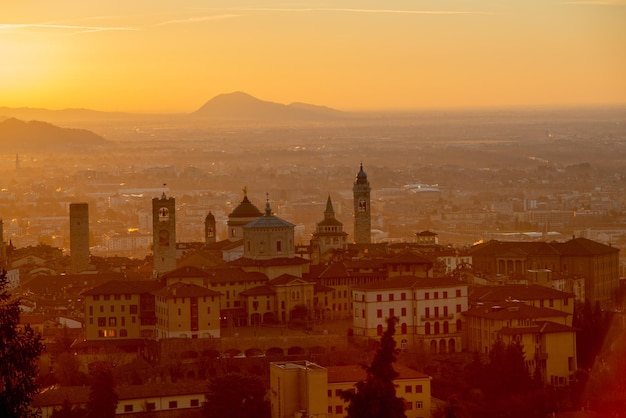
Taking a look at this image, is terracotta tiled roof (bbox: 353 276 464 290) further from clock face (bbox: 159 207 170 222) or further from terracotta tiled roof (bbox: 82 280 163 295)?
clock face (bbox: 159 207 170 222)

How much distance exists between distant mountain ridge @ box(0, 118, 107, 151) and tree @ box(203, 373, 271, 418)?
356 feet

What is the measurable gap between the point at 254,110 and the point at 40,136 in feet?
84.1

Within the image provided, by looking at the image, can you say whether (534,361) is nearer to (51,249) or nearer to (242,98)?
(51,249)

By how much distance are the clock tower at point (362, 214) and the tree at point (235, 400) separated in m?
20.4

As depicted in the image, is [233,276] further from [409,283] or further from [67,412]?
[67,412]

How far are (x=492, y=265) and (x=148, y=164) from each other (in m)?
89.4

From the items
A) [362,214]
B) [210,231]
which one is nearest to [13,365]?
[210,231]

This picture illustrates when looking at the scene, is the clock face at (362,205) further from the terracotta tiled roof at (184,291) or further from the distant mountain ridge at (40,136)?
the distant mountain ridge at (40,136)

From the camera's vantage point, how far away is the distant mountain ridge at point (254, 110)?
157750 mm

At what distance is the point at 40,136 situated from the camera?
138m

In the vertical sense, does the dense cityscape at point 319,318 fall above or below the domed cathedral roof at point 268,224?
below

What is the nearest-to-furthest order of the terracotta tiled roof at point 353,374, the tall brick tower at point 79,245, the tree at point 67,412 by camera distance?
1. the tree at point 67,412
2. the terracotta tiled roof at point 353,374
3. the tall brick tower at point 79,245

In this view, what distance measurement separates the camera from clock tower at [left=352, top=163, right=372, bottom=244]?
4916 centimetres

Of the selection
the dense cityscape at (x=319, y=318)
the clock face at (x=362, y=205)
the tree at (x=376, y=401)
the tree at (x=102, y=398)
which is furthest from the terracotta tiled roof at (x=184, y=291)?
the clock face at (x=362, y=205)
